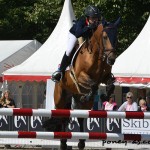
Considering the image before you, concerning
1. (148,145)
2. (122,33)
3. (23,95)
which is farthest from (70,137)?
(122,33)

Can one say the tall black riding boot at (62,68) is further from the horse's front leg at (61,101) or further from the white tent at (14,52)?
the white tent at (14,52)

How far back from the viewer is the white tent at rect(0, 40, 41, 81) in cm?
2892

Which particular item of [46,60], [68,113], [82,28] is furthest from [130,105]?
[68,113]

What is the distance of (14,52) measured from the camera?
96.7 ft

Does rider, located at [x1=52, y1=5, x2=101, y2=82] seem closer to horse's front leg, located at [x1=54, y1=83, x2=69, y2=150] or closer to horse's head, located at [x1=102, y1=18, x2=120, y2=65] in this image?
horse's head, located at [x1=102, y1=18, x2=120, y2=65]

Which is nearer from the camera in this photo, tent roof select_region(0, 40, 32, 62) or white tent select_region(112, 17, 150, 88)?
white tent select_region(112, 17, 150, 88)

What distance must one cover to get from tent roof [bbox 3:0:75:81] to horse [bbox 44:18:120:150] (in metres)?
11.2

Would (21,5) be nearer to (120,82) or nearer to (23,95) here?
(23,95)

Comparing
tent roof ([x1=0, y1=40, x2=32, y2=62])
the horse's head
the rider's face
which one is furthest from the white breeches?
tent roof ([x1=0, y1=40, x2=32, y2=62])

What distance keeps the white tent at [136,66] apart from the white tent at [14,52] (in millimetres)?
6377

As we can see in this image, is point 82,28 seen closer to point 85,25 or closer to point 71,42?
point 85,25

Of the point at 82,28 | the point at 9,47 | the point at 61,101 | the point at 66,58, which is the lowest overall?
the point at 61,101

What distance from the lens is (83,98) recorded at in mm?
13281

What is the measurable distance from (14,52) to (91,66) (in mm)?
16591
